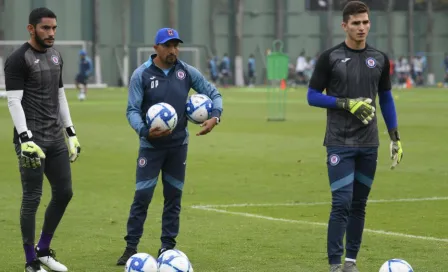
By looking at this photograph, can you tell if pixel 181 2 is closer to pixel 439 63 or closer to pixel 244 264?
pixel 439 63

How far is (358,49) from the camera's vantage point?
9836mm

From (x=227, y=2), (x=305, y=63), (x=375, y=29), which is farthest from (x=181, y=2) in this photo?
(x=375, y=29)

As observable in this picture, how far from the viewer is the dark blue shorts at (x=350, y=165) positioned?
32.0 feet

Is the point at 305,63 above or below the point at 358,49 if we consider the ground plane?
below

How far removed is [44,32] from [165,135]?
146 centimetres

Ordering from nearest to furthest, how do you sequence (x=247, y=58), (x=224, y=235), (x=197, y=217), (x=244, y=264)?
(x=244, y=264)
(x=224, y=235)
(x=197, y=217)
(x=247, y=58)

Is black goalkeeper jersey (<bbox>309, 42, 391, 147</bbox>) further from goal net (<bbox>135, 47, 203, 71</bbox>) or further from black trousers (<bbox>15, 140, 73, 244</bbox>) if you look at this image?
goal net (<bbox>135, 47, 203, 71</bbox>)

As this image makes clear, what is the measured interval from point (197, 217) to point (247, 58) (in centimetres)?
6722

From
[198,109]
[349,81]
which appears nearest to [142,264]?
[198,109]

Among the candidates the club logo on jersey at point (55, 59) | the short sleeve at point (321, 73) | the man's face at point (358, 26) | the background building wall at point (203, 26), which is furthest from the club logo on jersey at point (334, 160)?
the background building wall at point (203, 26)

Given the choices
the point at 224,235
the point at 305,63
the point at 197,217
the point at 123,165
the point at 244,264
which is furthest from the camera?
the point at 305,63

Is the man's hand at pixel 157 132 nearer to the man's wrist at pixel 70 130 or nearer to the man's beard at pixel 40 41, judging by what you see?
the man's wrist at pixel 70 130

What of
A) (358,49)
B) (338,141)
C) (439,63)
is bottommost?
(439,63)

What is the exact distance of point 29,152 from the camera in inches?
386
